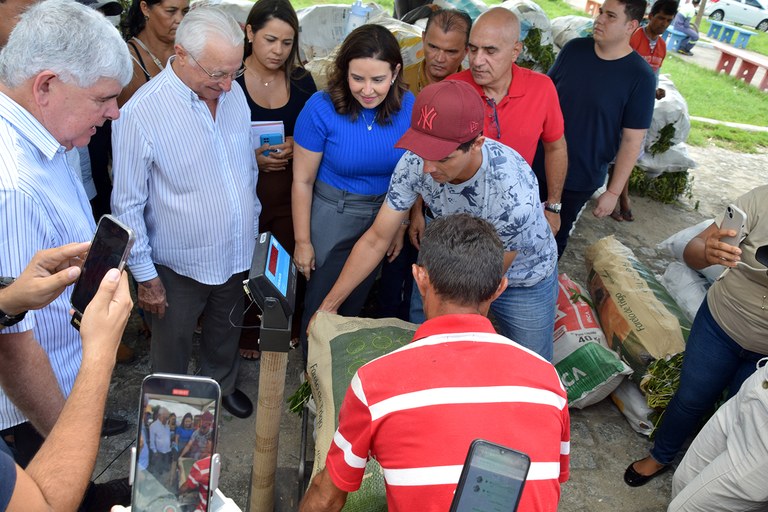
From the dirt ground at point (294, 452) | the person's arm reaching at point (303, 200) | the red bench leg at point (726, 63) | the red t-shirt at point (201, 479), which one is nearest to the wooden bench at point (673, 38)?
the red bench leg at point (726, 63)

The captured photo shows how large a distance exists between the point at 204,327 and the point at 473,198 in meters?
1.48

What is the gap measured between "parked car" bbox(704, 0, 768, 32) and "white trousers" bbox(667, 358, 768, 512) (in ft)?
65.5

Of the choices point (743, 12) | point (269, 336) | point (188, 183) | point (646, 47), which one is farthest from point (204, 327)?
point (743, 12)

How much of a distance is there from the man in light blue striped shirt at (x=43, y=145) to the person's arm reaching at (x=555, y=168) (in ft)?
7.03

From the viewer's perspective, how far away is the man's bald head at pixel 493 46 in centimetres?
297

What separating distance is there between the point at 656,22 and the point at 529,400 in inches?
194

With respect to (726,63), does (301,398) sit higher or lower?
lower

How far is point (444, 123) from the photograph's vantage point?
2080 millimetres

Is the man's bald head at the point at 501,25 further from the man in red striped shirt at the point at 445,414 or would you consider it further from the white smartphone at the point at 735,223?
the man in red striped shirt at the point at 445,414

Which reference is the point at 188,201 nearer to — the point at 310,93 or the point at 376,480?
the point at 310,93

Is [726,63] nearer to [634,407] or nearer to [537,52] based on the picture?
[537,52]

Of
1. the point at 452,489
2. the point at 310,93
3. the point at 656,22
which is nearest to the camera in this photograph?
the point at 452,489

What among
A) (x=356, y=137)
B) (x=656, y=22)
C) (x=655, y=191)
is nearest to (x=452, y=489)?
(x=356, y=137)

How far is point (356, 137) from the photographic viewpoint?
280 cm
